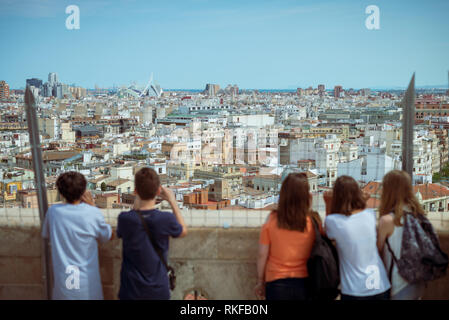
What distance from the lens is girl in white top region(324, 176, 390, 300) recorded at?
4.68ft

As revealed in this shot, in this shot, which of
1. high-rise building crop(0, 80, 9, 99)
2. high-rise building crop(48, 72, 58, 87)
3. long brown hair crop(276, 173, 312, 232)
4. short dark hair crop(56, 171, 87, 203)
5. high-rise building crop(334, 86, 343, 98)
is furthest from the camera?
high-rise building crop(334, 86, 343, 98)

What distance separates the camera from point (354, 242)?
1.42m

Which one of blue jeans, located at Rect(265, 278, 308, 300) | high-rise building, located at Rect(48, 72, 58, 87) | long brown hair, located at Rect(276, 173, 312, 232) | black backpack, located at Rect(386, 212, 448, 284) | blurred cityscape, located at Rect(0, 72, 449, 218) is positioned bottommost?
blurred cityscape, located at Rect(0, 72, 449, 218)

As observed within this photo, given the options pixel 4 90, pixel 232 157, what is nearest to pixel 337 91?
pixel 4 90

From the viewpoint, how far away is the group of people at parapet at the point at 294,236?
4.63 feet

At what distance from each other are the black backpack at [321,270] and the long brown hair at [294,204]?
0.06m

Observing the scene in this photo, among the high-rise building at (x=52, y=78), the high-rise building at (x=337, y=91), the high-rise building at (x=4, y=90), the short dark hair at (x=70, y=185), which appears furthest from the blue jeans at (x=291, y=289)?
the high-rise building at (x=337, y=91)

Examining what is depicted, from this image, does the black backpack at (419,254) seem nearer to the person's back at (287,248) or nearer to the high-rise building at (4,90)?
the person's back at (287,248)

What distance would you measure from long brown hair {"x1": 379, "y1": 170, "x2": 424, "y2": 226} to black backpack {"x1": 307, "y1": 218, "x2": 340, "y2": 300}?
0.20 metres

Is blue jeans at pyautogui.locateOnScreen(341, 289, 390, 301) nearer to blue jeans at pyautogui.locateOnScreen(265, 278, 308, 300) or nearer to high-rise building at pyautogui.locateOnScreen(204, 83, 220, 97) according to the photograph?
blue jeans at pyautogui.locateOnScreen(265, 278, 308, 300)

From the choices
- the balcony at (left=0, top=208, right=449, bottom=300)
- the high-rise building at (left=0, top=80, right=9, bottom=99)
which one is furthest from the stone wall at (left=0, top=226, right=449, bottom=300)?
the high-rise building at (left=0, top=80, right=9, bottom=99)

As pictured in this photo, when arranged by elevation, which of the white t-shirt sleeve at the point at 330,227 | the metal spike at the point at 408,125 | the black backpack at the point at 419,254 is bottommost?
the black backpack at the point at 419,254

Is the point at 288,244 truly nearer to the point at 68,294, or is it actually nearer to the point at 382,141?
the point at 68,294

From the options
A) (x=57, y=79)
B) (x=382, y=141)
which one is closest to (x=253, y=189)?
(x=382, y=141)
